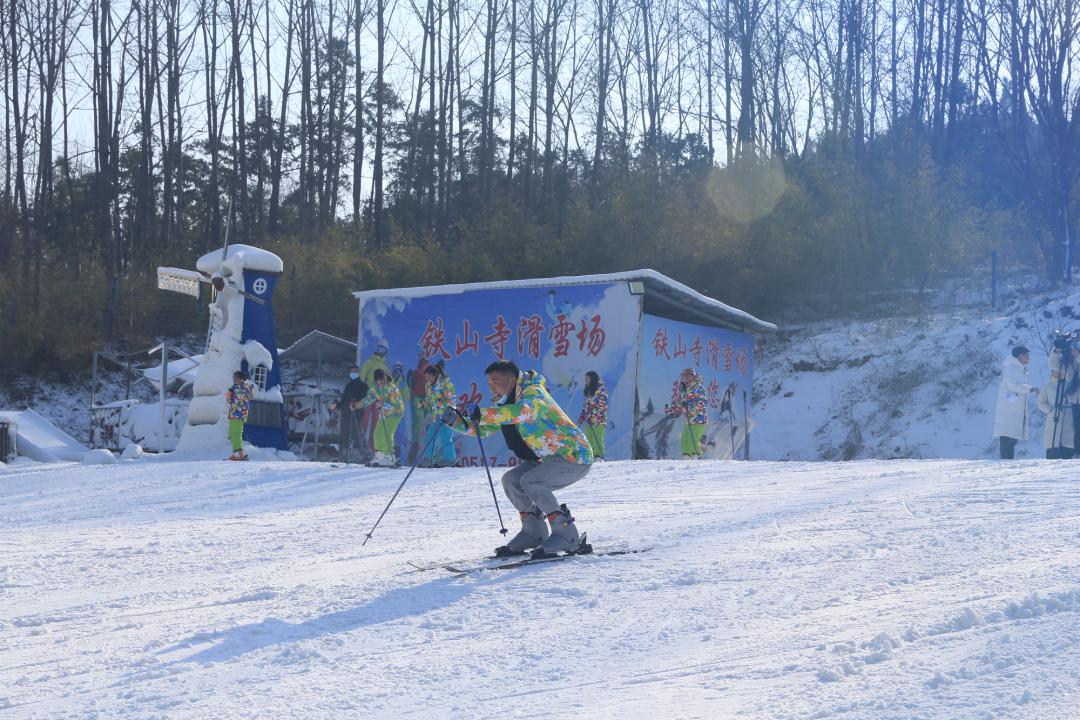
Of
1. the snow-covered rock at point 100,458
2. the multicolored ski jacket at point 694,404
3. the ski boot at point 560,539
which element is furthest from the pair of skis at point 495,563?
the snow-covered rock at point 100,458

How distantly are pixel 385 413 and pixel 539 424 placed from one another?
9172mm

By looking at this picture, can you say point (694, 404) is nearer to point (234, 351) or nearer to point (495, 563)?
point (234, 351)

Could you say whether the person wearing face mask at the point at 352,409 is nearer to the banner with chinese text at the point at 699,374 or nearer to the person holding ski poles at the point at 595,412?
the person holding ski poles at the point at 595,412

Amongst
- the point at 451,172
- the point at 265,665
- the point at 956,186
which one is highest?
the point at 451,172

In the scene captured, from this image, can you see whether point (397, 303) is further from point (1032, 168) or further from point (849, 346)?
point (1032, 168)

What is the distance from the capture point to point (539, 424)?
6984 millimetres

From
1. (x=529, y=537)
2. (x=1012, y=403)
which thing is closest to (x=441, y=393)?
(x=1012, y=403)

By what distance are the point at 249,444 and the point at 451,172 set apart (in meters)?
20.6

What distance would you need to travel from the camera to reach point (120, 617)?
5.96 m

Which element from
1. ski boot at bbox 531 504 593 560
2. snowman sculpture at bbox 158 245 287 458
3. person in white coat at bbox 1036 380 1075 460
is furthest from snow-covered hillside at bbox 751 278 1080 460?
ski boot at bbox 531 504 593 560

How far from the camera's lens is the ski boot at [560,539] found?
23.6ft

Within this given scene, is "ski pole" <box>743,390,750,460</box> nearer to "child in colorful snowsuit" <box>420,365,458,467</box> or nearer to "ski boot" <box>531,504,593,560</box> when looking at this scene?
"child in colorful snowsuit" <box>420,365,458,467</box>

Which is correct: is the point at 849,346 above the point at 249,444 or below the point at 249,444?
above

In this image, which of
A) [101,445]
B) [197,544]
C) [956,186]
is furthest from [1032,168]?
[197,544]
